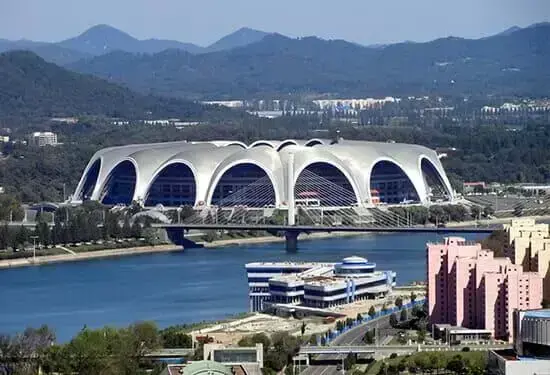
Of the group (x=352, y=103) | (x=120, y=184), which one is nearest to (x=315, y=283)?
(x=120, y=184)

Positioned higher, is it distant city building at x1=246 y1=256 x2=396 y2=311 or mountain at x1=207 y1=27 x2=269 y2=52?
mountain at x1=207 y1=27 x2=269 y2=52

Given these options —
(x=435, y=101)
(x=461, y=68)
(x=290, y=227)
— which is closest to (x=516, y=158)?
(x=290, y=227)

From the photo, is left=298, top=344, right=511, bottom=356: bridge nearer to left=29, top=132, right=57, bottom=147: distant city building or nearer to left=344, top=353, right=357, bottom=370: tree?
left=344, top=353, right=357, bottom=370: tree

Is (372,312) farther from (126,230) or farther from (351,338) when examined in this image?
(126,230)

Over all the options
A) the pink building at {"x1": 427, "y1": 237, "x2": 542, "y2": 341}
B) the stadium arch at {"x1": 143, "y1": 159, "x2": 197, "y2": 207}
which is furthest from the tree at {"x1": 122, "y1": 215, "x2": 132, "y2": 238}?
the pink building at {"x1": 427, "y1": 237, "x2": 542, "y2": 341}

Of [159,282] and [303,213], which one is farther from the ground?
[303,213]

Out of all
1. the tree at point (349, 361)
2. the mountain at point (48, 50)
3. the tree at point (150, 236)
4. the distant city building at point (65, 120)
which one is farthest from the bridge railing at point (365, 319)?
the mountain at point (48, 50)
